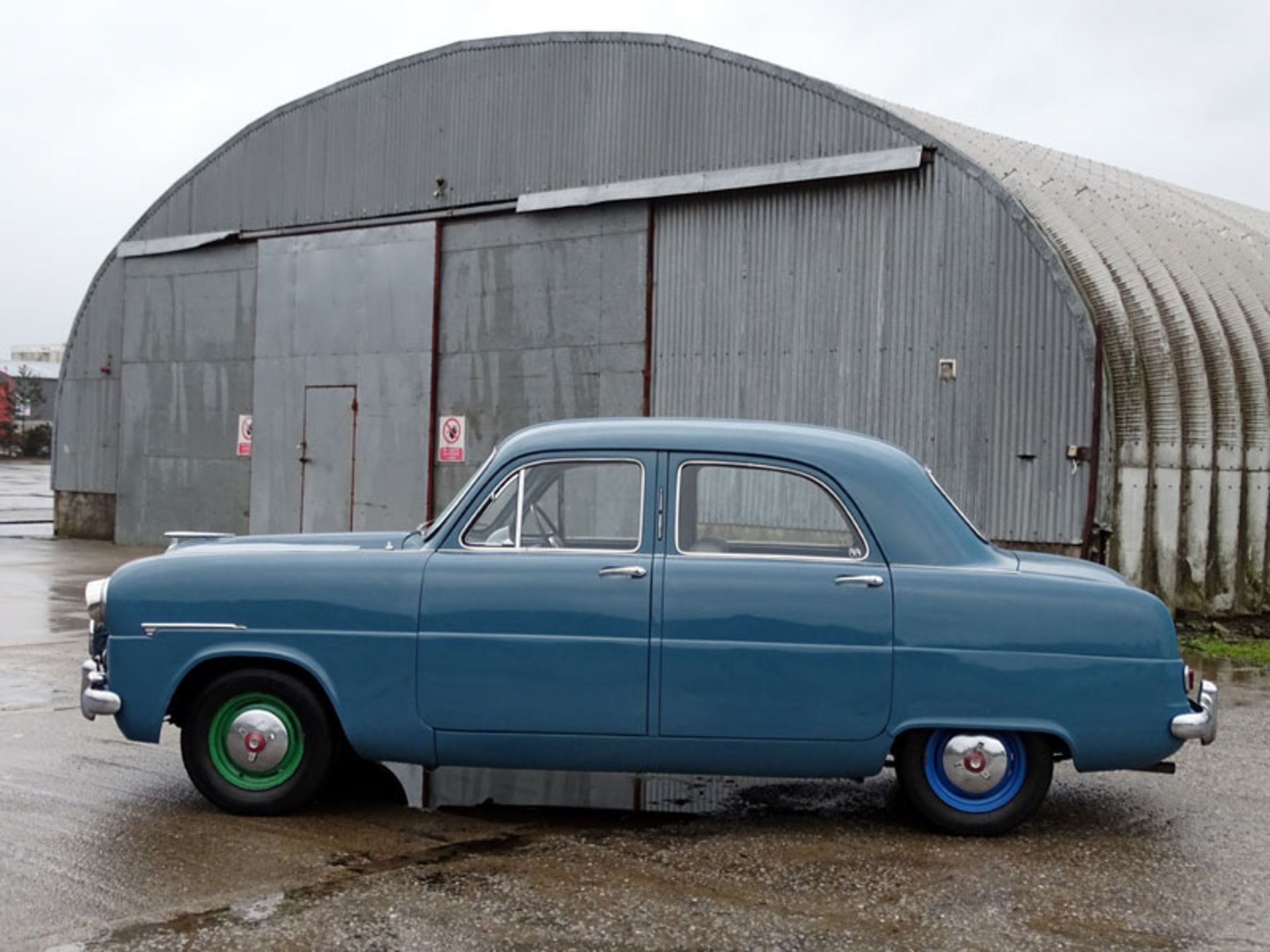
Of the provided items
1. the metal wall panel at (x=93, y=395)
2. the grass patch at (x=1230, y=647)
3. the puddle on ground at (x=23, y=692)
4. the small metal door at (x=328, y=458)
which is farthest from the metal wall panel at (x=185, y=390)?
the grass patch at (x=1230, y=647)

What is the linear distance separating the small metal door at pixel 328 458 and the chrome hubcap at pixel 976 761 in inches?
522

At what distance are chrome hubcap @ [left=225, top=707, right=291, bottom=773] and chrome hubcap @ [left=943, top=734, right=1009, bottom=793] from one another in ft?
8.79

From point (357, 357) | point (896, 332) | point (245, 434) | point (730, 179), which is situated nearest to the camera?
point (896, 332)

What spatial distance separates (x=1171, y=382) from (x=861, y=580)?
26.9ft

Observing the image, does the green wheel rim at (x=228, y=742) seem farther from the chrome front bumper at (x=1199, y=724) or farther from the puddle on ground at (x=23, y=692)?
the chrome front bumper at (x=1199, y=724)

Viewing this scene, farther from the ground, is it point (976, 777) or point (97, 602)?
point (97, 602)

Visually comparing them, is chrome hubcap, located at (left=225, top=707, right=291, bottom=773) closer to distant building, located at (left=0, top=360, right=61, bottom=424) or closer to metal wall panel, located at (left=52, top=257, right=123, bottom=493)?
metal wall panel, located at (left=52, top=257, right=123, bottom=493)

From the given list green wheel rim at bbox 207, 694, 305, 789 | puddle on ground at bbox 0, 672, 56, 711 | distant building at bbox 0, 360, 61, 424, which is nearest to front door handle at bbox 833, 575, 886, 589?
green wheel rim at bbox 207, 694, 305, 789

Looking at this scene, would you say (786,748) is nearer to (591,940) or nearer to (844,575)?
(844,575)

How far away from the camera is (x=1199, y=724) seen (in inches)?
216

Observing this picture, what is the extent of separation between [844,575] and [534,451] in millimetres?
1351

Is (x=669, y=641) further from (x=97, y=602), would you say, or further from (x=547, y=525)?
(x=97, y=602)

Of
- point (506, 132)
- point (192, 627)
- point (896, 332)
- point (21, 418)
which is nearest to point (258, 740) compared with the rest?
point (192, 627)

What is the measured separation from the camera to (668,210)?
15453 millimetres
